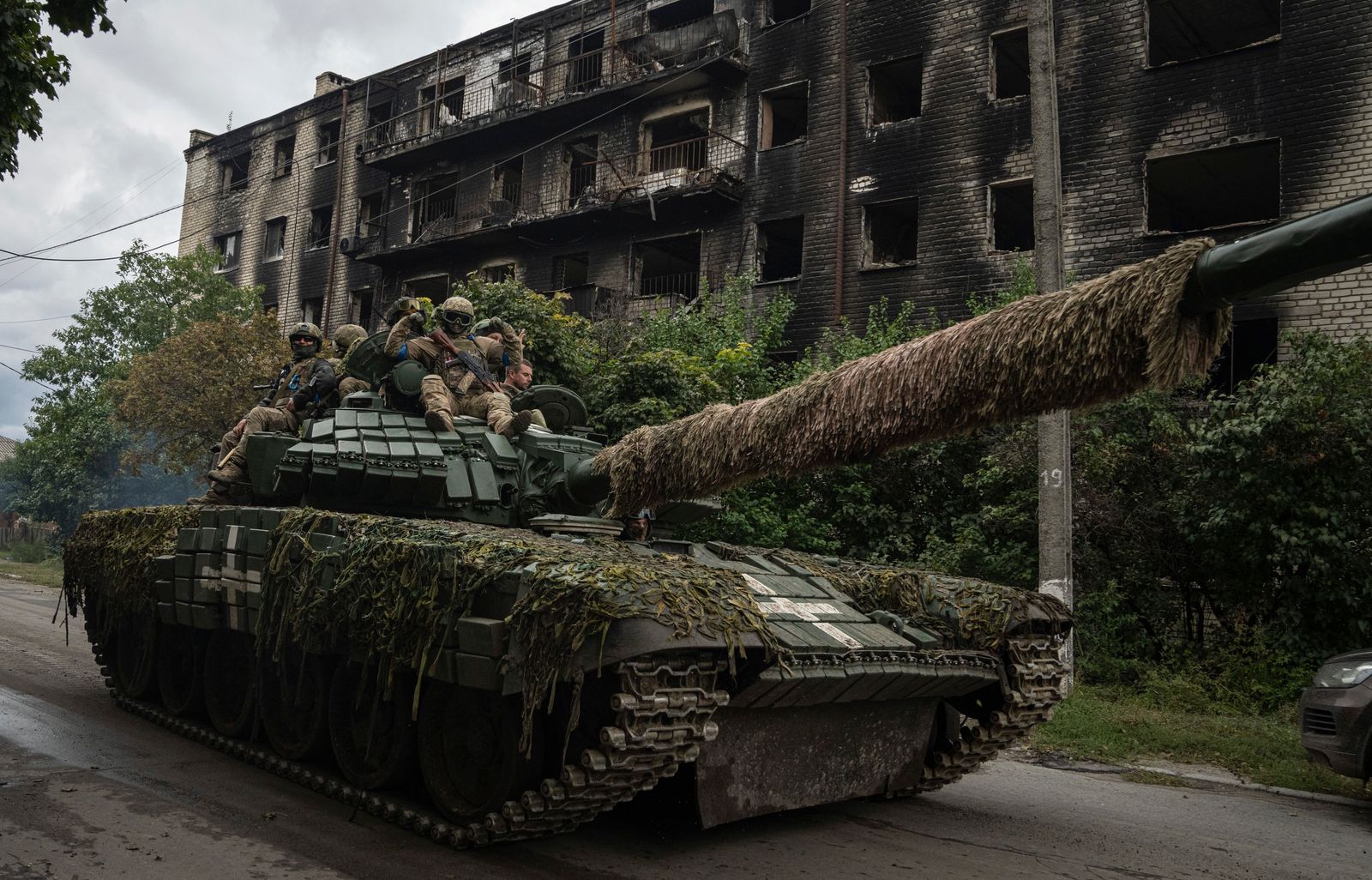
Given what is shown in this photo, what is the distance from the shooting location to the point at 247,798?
5934 mm

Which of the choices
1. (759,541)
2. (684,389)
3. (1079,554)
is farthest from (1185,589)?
(684,389)

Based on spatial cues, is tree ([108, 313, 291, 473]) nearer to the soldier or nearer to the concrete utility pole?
the soldier

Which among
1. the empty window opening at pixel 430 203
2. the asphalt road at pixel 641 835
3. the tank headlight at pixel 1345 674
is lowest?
the asphalt road at pixel 641 835

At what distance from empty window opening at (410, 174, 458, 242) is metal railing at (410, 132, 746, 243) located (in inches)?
0.8

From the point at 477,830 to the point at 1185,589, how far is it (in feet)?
29.8

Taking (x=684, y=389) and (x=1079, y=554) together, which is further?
(x=684, y=389)

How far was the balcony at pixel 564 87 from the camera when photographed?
65.0 ft

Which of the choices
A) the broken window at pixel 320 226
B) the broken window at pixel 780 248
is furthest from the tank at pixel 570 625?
the broken window at pixel 320 226

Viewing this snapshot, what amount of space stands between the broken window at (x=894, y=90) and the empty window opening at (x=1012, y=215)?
220cm

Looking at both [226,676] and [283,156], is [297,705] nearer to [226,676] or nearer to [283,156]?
[226,676]

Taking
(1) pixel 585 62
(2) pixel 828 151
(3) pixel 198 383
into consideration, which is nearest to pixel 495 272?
(1) pixel 585 62

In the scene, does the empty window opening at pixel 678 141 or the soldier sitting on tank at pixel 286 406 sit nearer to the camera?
the soldier sitting on tank at pixel 286 406

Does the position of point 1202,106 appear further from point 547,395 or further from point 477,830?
point 477,830

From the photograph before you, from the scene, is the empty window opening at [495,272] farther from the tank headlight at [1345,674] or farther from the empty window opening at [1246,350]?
the tank headlight at [1345,674]
